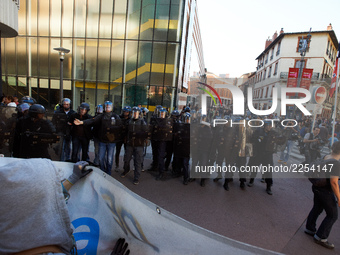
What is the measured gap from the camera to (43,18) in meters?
15.2

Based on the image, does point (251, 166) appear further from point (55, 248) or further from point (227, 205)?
point (55, 248)

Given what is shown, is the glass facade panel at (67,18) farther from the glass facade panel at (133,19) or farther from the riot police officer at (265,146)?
the riot police officer at (265,146)

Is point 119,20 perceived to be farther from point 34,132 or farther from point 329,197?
point 329,197

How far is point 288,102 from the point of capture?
3.92 m

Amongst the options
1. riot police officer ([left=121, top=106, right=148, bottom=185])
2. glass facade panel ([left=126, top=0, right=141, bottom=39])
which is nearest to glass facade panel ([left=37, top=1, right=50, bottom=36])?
glass facade panel ([left=126, top=0, right=141, bottom=39])

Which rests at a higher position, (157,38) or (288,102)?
(157,38)

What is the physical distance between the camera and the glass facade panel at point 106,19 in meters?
14.2

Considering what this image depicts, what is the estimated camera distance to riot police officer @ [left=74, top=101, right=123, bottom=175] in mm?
4996

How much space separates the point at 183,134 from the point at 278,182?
319cm

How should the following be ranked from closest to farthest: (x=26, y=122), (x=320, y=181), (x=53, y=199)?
(x=53, y=199) → (x=320, y=181) → (x=26, y=122)

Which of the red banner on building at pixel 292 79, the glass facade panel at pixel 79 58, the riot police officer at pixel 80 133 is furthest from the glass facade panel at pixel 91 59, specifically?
the red banner on building at pixel 292 79

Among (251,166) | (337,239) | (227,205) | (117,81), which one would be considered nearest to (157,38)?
(117,81)

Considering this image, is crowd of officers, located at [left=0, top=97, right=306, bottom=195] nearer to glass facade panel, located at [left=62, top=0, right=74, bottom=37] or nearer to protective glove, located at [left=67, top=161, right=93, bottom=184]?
protective glove, located at [left=67, top=161, right=93, bottom=184]

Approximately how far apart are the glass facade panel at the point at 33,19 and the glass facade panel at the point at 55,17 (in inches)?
55.0
